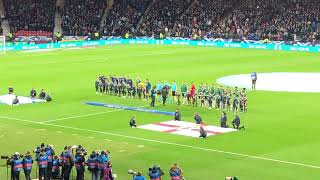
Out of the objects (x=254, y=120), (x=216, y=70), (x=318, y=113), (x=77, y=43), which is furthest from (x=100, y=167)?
(x=77, y=43)

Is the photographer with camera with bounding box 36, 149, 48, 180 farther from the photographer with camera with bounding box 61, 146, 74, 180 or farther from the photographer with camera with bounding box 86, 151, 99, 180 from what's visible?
the photographer with camera with bounding box 86, 151, 99, 180

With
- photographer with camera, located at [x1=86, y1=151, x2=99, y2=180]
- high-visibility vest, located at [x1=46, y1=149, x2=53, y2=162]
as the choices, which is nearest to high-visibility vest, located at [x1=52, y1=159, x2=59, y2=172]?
high-visibility vest, located at [x1=46, y1=149, x2=53, y2=162]

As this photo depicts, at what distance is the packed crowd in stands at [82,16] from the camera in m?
110

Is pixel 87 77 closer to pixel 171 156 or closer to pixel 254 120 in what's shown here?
pixel 254 120

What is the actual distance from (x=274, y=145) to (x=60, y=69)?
39.7 metres

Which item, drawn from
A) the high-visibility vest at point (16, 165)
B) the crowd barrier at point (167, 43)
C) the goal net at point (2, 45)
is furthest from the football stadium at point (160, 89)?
the goal net at point (2, 45)

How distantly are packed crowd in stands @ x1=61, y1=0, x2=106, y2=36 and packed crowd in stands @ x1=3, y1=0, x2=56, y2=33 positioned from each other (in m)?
2.48

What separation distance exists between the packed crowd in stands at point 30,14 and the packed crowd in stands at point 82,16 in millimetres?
2480

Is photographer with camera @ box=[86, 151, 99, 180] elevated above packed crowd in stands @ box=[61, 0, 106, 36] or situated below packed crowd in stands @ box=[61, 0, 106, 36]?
below

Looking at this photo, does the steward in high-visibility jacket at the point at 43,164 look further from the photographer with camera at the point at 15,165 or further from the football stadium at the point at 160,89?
the photographer with camera at the point at 15,165

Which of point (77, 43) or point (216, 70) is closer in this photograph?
point (216, 70)

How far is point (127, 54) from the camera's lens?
8494 cm

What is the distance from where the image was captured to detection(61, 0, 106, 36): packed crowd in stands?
4316 inches

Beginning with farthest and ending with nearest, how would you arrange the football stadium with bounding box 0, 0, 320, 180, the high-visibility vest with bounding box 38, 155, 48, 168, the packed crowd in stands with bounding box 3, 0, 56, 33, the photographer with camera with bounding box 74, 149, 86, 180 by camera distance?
1. the packed crowd in stands with bounding box 3, 0, 56, 33
2. the football stadium with bounding box 0, 0, 320, 180
3. the photographer with camera with bounding box 74, 149, 86, 180
4. the high-visibility vest with bounding box 38, 155, 48, 168
